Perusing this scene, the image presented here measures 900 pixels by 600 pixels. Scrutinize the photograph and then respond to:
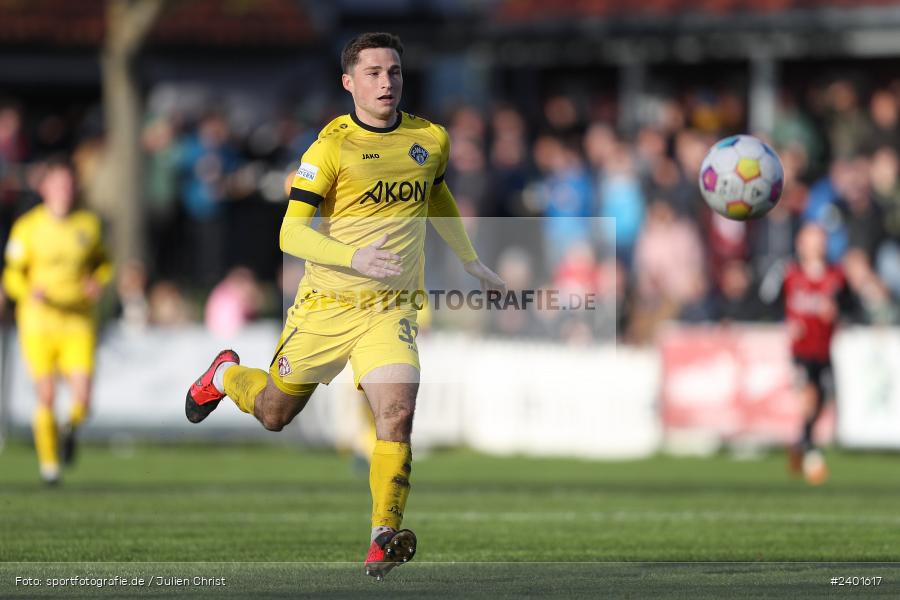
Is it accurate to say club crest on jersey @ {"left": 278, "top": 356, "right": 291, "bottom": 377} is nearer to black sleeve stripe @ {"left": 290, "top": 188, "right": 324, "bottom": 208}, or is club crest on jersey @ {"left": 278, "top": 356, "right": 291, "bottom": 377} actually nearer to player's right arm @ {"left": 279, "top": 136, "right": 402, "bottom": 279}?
player's right arm @ {"left": 279, "top": 136, "right": 402, "bottom": 279}

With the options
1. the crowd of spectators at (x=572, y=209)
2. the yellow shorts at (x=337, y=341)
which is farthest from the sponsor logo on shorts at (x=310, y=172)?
the crowd of spectators at (x=572, y=209)

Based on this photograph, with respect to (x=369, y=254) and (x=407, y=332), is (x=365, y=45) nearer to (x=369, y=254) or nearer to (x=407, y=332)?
(x=369, y=254)

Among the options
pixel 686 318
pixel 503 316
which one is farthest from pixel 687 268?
pixel 503 316

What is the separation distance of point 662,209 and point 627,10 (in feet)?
24.1

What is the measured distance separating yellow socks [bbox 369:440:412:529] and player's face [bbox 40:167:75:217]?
24.6ft

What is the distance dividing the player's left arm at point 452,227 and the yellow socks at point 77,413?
6.79 m

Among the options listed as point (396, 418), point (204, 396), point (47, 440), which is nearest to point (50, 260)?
point (47, 440)

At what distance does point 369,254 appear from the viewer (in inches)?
344

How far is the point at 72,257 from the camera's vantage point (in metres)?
16.0

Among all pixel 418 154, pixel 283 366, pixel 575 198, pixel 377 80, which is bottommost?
pixel 283 366

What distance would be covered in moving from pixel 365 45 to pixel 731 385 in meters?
12.1

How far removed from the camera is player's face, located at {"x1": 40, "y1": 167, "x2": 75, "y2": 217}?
1570 cm

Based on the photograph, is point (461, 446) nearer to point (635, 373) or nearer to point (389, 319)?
point (635, 373)

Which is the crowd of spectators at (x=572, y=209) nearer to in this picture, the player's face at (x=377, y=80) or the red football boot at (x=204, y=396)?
the red football boot at (x=204, y=396)
